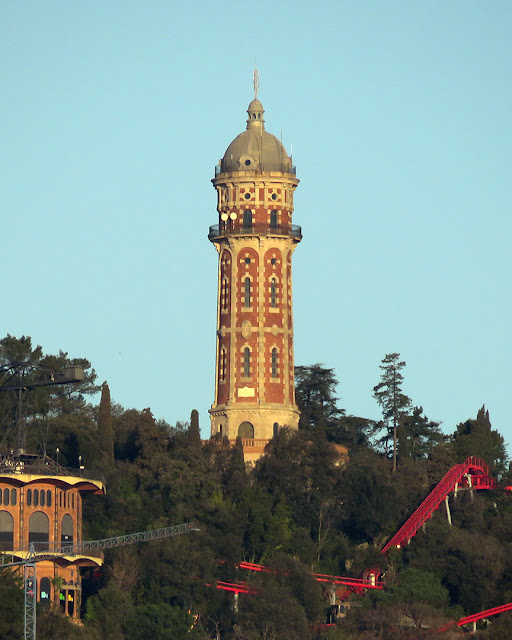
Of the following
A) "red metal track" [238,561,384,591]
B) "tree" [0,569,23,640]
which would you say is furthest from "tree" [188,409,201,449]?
"tree" [0,569,23,640]

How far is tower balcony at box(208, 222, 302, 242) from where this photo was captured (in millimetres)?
176500

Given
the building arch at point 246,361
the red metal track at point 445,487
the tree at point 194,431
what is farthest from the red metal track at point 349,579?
the building arch at point 246,361

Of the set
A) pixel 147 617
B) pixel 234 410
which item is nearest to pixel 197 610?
pixel 147 617

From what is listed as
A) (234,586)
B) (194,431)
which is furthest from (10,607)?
(194,431)

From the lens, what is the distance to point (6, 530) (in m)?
153

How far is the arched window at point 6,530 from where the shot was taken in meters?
153

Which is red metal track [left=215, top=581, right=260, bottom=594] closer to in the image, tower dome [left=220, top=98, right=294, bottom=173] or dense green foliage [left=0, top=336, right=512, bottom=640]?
dense green foliage [left=0, top=336, right=512, bottom=640]

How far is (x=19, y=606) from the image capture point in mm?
144250

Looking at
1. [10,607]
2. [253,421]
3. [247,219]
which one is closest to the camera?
[10,607]

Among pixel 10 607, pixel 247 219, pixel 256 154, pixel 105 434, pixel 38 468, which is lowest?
pixel 10 607

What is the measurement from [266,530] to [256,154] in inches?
1252

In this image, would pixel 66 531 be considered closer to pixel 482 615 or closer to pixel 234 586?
pixel 234 586

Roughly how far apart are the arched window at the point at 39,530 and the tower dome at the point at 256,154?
35507mm

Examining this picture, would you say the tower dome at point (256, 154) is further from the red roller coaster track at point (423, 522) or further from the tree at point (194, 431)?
the red roller coaster track at point (423, 522)
